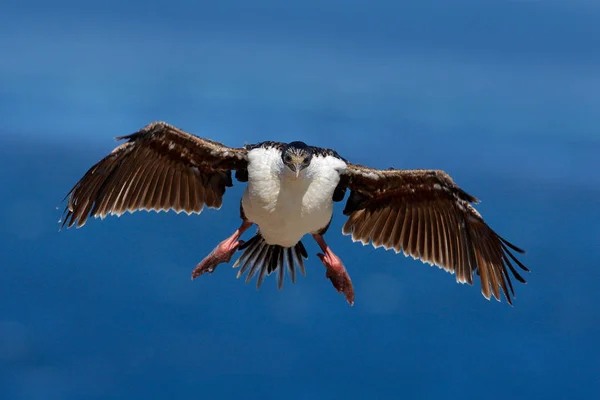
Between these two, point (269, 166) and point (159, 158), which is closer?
point (269, 166)

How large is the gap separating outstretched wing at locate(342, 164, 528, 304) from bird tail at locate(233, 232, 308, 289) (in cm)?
96

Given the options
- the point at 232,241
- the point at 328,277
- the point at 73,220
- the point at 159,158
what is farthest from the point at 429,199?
the point at 73,220

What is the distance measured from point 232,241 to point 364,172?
2402 mm

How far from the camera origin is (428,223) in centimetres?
1802

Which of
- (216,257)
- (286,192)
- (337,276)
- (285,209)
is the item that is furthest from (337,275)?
(216,257)

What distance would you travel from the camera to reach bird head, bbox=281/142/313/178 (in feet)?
52.2

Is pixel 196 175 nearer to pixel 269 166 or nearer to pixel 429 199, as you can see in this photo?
pixel 269 166

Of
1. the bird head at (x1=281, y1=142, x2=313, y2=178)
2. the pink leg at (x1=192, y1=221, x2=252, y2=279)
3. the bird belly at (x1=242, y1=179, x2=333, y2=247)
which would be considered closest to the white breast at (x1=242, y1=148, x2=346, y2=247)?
the bird belly at (x1=242, y1=179, x2=333, y2=247)

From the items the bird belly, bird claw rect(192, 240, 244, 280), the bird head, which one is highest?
the bird head

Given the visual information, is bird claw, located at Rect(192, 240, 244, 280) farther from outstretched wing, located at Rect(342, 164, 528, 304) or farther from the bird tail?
outstretched wing, located at Rect(342, 164, 528, 304)

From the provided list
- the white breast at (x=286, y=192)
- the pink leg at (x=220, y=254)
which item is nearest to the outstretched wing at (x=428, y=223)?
the white breast at (x=286, y=192)

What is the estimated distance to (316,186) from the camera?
16531mm

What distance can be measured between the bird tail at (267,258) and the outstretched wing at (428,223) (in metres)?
0.96

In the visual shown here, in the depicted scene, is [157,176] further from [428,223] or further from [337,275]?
[428,223]
